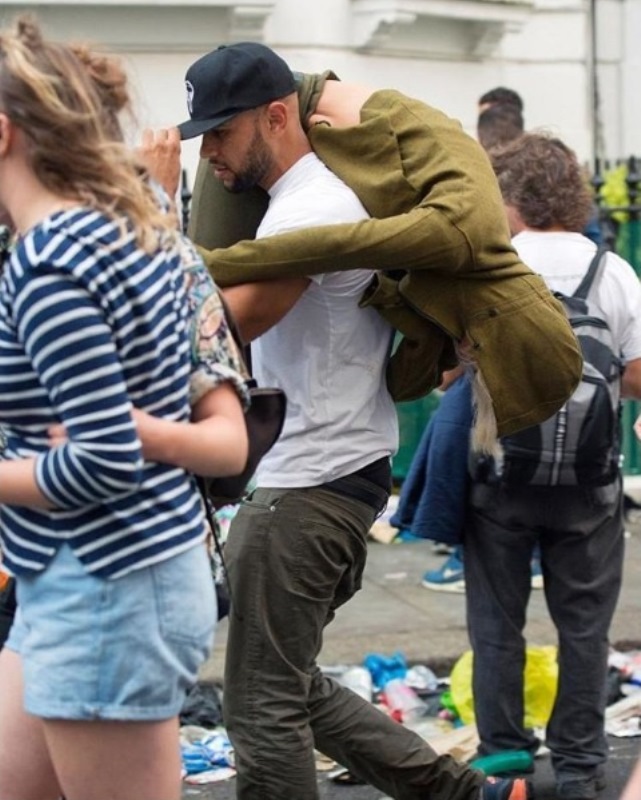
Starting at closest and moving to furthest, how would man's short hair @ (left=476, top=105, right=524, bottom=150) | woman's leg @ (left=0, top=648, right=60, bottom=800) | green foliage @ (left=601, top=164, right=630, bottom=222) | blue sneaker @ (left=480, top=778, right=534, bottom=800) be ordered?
1. woman's leg @ (left=0, top=648, right=60, bottom=800)
2. blue sneaker @ (left=480, top=778, right=534, bottom=800)
3. man's short hair @ (left=476, top=105, right=524, bottom=150)
4. green foliage @ (left=601, top=164, right=630, bottom=222)

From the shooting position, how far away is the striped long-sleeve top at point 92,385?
2.88 m

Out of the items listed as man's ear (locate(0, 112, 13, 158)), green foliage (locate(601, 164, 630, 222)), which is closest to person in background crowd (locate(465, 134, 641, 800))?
man's ear (locate(0, 112, 13, 158))

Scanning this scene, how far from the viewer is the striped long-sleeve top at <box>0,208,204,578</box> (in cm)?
288

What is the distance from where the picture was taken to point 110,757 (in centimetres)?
306

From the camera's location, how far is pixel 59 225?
293cm

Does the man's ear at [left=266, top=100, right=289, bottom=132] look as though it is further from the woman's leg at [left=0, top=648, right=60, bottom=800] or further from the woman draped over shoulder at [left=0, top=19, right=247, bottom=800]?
the woman's leg at [left=0, top=648, right=60, bottom=800]

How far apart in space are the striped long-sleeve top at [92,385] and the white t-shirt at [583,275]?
235 cm

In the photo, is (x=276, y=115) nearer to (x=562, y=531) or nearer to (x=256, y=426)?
(x=256, y=426)

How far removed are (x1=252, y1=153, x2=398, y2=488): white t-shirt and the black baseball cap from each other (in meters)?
0.22

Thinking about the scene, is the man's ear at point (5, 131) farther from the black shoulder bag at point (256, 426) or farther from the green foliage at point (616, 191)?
the green foliage at point (616, 191)

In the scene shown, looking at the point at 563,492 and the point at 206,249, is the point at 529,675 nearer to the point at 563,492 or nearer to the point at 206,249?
the point at 563,492

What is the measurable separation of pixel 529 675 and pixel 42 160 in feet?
11.2

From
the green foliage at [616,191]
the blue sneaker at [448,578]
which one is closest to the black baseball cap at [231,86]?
the blue sneaker at [448,578]

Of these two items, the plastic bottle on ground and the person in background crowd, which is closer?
the person in background crowd
